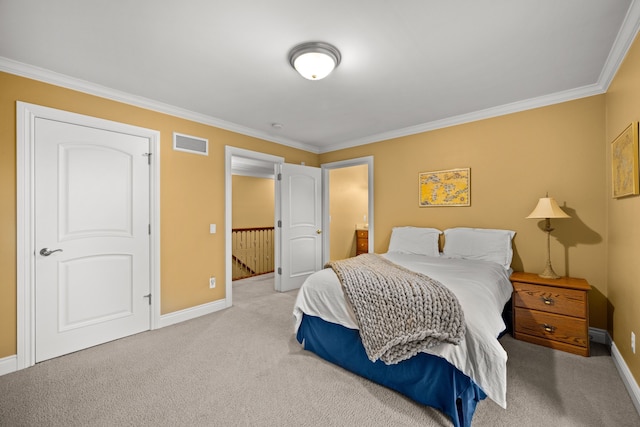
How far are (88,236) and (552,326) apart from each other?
4.33 metres

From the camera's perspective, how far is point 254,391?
6.45 ft

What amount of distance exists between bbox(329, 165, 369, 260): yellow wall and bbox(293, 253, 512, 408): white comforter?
9.05ft

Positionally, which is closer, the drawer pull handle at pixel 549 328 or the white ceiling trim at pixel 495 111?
the drawer pull handle at pixel 549 328

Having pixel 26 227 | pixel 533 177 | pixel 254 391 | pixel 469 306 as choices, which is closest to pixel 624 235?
pixel 533 177

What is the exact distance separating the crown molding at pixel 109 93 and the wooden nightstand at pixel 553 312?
3749 mm

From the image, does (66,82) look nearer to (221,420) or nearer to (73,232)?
(73,232)

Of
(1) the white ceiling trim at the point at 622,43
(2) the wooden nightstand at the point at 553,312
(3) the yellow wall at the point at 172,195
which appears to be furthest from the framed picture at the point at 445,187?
(3) the yellow wall at the point at 172,195

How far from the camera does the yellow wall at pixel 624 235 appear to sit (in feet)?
6.10

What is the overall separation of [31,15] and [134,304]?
2.48m

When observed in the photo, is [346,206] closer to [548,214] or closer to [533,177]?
[533,177]

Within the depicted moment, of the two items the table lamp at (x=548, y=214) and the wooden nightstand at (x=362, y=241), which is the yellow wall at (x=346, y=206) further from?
the table lamp at (x=548, y=214)

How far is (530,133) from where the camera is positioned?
10.0ft

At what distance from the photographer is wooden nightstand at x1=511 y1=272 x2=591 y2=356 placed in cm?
239

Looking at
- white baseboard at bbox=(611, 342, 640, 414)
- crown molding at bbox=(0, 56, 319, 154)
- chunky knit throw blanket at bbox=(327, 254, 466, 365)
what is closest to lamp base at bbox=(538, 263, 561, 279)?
white baseboard at bbox=(611, 342, 640, 414)
